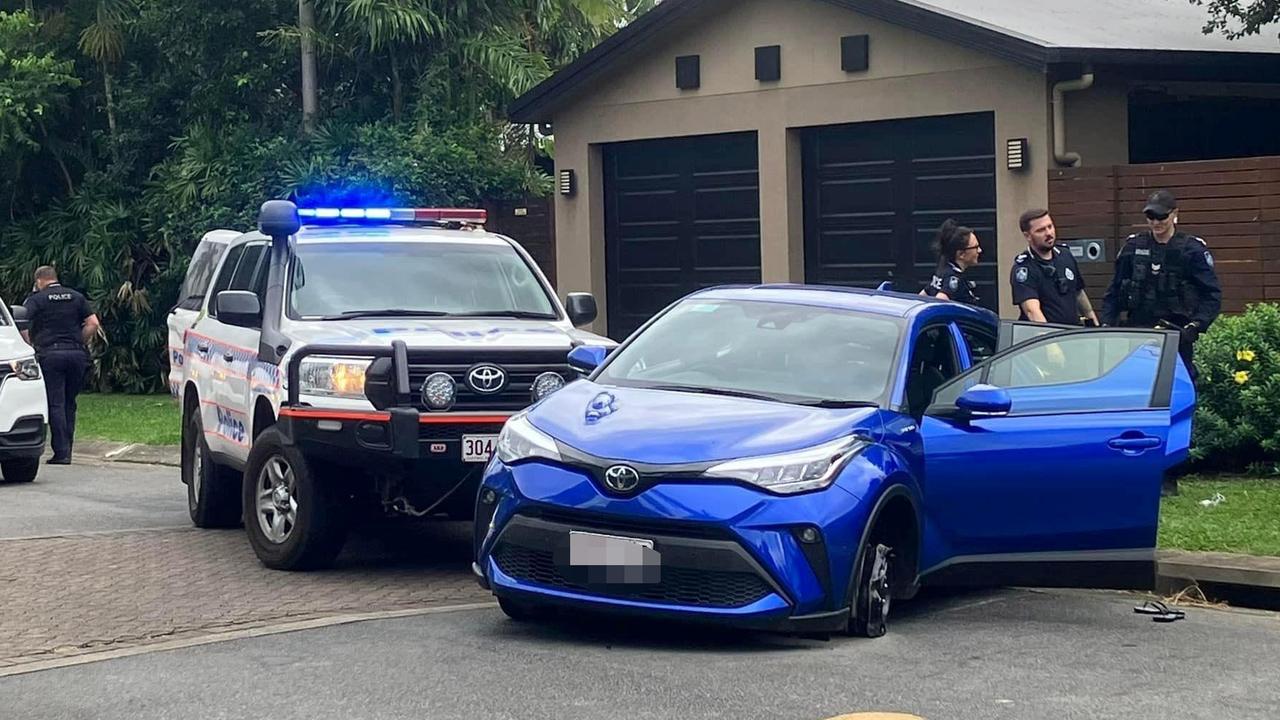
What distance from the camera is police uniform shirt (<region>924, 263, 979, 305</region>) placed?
1166cm

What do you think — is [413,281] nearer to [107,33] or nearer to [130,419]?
[130,419]

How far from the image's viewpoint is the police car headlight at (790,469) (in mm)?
7270

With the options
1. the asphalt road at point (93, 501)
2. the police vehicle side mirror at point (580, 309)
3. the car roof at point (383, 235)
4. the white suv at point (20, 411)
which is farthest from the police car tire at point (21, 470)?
the police vehicle side mirror at point (580, 309)

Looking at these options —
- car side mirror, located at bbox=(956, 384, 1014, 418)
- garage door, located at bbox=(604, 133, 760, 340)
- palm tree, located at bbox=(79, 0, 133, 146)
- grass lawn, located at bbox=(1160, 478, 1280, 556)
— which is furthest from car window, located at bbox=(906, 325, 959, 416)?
palm tree, located at bbox=(79, 0, 133, 146)

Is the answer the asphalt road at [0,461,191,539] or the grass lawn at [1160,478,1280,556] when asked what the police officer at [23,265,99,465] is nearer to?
the asphalt road at [0,461,191,539]

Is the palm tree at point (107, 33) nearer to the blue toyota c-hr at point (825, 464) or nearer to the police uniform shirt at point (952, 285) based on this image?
the police uniform shirt at point (952, 285)

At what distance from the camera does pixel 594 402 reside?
26.5 feet

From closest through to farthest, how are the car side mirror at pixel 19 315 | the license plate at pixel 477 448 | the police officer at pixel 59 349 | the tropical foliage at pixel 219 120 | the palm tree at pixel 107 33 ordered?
the license plate at pixel 477 448
the car side mirror at pixel 19 315
the police officer at pixel 59 349
the tropical foliage at pixel 219 120
the palm tree at pixel 107 33

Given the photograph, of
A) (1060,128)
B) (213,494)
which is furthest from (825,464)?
(1060,128)

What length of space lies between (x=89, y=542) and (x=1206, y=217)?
9406mm

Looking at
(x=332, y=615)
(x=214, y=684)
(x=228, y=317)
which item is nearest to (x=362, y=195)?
(x=228, y=317)

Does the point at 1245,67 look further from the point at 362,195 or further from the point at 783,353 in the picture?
the point at 783,353

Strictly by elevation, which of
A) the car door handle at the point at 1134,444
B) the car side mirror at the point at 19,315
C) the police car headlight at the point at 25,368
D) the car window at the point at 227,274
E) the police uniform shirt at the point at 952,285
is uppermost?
the car window at the point at 227,274

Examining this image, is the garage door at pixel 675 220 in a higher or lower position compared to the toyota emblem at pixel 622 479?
higher
